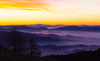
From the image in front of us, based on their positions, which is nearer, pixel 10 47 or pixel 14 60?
pixel 14 60

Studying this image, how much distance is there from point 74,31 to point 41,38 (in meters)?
49.8

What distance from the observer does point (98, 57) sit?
64.8 ft

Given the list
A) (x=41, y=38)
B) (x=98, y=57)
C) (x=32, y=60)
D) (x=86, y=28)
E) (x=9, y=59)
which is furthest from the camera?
(x=86, y=28)

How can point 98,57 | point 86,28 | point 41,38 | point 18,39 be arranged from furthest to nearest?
point 86,28 → point 41,38 → point 18,39 → point 98,57

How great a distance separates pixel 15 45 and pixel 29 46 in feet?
8.37

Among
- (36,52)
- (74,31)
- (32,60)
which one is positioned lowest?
(74,31)

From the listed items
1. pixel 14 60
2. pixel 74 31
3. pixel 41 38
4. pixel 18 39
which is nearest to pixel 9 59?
pixel 14 60

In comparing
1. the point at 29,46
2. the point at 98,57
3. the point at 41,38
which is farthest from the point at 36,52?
the point at 41,38

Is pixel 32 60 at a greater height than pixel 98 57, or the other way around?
pixel 32 60

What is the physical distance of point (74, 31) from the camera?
118375 mm

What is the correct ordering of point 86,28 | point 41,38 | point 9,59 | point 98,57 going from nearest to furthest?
point 9,59, point 98,57, point 41,38, point 86,28

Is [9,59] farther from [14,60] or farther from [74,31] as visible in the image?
[74,31]

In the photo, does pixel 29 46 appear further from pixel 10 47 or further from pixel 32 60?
pixel 32 60

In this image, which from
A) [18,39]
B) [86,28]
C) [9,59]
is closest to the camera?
[9,59]
